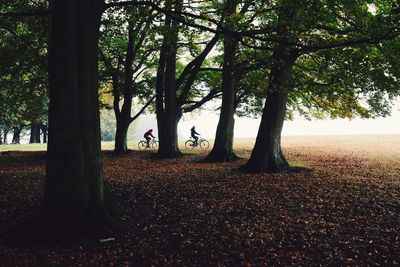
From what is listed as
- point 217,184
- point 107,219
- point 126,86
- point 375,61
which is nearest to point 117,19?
point 217,184

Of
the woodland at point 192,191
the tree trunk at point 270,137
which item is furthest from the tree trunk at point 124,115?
the tree trunk at point 270,137

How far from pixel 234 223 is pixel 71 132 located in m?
3.89

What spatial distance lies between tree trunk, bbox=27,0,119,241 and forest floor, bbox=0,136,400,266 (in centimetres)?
51

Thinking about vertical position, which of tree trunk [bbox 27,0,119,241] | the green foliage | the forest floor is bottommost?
the forest floor

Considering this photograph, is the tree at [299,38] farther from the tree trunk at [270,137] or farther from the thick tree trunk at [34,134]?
the thick tree trunk at [34,134]

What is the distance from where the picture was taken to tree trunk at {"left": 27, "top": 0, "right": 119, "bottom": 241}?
6.85m

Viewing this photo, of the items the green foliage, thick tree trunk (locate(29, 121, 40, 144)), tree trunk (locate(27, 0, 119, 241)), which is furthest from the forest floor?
thick tree trunk (locate(29, 121, 40, 144))

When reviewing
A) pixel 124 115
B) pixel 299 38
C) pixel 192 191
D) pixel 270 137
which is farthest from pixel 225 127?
pixel 299 38

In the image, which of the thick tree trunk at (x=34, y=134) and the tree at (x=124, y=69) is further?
the thick tree trunk at (x=34, y=134)

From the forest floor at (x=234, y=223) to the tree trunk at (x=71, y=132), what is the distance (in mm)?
512

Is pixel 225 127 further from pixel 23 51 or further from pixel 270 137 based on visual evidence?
pixel 23 51

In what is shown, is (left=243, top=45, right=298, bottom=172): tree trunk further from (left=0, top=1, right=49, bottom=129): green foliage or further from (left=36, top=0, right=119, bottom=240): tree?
(left=36, top=0, right=119, bottom=240): tree

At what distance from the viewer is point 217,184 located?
40.2ft

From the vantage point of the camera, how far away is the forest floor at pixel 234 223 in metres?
6.23
